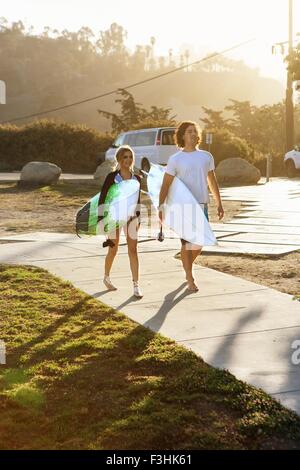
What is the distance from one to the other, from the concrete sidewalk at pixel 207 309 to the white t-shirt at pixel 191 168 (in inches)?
43.3

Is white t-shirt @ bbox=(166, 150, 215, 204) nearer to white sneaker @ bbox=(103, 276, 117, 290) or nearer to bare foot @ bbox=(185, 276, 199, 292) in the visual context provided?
bare foot @ bbox=(185, 276, 199, 292)

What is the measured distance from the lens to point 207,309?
6.88 m

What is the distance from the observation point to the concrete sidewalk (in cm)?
518

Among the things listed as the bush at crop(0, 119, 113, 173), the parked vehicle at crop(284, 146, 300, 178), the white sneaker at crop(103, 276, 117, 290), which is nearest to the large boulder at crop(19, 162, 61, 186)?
the parked vehicle at crop(284, 146, 300, 178)

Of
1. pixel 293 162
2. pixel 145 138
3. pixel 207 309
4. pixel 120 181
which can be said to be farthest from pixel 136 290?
pixel 293 162

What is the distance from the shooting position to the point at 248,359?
5316 millimetres

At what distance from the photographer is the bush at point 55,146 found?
137 ft

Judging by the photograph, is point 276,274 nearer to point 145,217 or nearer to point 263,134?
point 145,217

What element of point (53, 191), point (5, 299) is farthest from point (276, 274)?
point (53, 191)

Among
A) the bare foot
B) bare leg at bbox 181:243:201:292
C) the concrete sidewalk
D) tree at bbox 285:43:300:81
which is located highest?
tree at bbox 285:43:300:81

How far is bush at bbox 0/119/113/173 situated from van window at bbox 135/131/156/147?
35.0ft

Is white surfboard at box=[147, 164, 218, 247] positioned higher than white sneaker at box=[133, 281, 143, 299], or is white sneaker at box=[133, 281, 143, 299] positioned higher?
white surfboard at box=[147, 164, 218, 247]

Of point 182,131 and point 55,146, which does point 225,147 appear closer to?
point 55,146

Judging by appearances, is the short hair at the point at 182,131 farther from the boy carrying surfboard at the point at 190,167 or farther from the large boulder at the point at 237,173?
the large boulder at the point at 237,173
